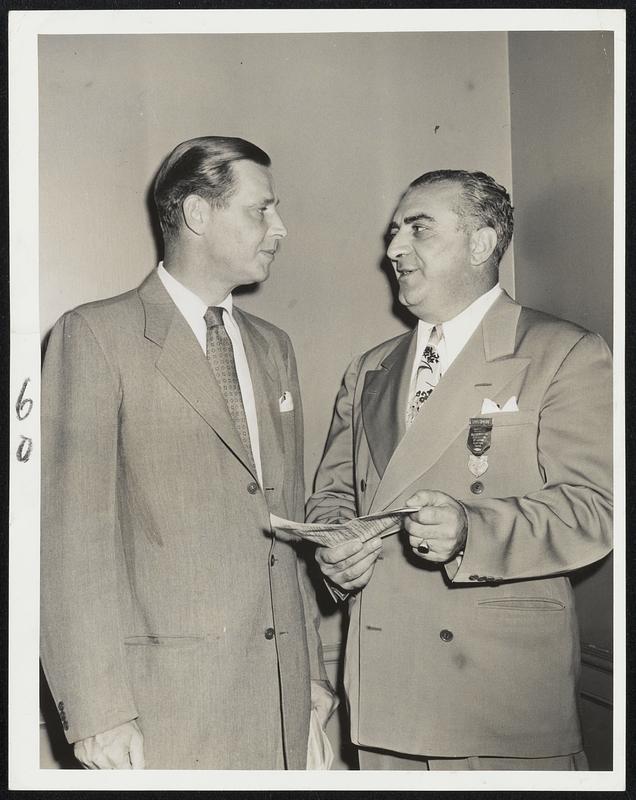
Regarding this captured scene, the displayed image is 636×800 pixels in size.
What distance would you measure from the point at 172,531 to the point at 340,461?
19.2 inches

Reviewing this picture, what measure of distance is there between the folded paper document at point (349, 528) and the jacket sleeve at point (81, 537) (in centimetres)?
41

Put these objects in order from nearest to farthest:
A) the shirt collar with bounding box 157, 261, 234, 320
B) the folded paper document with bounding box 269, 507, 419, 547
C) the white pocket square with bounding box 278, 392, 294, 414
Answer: the folded paper document with bounding box 269, 507, 419, 547
the shirt collar with bounding box 157, 261, 234, 320
the white pocket square with bounding box 278, 392, 294, 414

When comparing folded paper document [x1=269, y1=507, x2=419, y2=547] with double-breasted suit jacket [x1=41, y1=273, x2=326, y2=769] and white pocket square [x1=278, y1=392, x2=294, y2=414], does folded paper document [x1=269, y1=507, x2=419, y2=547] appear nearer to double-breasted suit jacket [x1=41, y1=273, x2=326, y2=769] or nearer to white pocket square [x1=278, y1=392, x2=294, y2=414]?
double-breasted suit jacket [x1=41, y1=273, x2=326, y2=769]

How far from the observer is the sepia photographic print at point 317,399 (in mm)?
1976

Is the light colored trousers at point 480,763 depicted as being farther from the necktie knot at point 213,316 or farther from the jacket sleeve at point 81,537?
the necktie knot at point 213,316

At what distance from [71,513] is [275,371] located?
0.62 meters

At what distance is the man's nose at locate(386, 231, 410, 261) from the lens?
7.06 feet

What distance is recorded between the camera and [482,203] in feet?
6.97

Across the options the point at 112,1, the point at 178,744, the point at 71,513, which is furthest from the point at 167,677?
the point at 112,1

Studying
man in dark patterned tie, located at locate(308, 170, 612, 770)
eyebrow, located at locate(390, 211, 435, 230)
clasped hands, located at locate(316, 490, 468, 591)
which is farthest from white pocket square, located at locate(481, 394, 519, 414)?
eyebrow, located at locate(390, 211, 435, 230)

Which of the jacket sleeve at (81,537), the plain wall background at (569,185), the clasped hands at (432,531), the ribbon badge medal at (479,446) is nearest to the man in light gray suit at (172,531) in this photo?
the jacket sleeve at (81,537)

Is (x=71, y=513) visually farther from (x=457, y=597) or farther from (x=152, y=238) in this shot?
(x=457, y=597)

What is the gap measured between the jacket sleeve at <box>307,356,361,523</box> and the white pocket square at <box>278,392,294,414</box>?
122 mm

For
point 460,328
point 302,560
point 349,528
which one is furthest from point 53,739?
point 460,328
